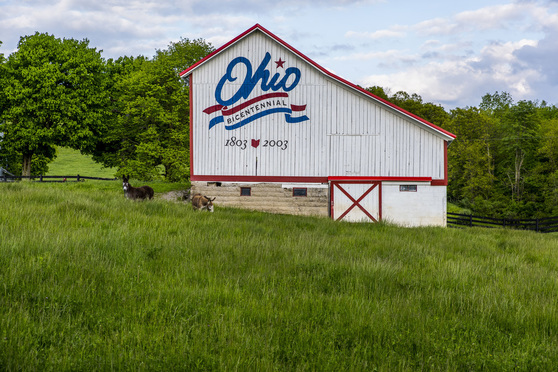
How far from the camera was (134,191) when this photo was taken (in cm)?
1906

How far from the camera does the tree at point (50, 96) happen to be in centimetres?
3407

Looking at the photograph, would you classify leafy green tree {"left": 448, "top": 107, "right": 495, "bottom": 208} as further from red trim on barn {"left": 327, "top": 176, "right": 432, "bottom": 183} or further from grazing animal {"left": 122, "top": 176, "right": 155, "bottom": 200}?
grazing animal {"left": 122, "top": 176, "right": 155, "bottom": 200}

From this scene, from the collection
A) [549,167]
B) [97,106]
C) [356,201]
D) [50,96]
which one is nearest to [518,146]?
[549,167]

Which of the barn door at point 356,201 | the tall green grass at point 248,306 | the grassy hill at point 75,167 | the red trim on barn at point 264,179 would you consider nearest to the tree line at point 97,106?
the red trim on barn at point 264,179

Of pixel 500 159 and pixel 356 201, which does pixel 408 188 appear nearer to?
pixel 356 201

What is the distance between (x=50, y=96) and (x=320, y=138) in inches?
989

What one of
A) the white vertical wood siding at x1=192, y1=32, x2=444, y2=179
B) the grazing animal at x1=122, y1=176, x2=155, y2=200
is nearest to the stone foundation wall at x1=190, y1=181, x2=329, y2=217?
the white vertical wood siding at x1=192, y1=32, x2=444, y2=179

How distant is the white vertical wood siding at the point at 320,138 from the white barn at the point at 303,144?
0.05 m

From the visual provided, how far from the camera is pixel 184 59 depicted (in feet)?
130

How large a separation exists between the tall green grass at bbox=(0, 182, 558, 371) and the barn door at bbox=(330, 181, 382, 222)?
452 inches

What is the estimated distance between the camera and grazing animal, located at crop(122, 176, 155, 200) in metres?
18.7

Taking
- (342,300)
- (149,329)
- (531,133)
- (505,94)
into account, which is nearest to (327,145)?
(342,300)

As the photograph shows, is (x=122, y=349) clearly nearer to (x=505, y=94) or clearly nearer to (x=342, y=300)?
(x=342, y=300)

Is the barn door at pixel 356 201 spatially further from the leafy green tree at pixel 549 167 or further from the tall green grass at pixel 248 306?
the leafy green tree at pixel 549 167
